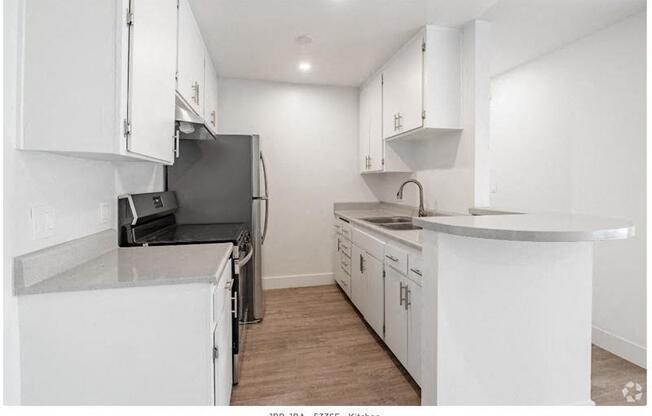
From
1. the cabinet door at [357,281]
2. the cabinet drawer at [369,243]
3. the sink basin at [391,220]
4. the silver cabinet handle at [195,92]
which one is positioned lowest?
the cabinet door at [357,281]

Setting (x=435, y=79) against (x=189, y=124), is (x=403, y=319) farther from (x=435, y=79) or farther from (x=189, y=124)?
(x=189, y=124)

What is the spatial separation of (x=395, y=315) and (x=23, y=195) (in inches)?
74.3

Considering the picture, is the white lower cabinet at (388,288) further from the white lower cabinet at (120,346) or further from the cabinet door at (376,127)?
the white lower cabinet at (120,346)

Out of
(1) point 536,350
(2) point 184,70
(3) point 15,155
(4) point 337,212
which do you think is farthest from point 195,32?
(1) point 536,350

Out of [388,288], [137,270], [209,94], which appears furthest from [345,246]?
[137,270]

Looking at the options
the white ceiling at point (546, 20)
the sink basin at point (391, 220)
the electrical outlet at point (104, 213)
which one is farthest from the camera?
the sink basin at point (391, 220)

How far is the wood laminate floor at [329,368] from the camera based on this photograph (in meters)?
1.76

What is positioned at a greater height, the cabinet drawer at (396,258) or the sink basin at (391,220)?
the sink basin at (391,220)

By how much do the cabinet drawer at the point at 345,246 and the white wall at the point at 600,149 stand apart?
1.63 metres

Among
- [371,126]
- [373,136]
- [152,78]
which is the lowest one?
[152,78]

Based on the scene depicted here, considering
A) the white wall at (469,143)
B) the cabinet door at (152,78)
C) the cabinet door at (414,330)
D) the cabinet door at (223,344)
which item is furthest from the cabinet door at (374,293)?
the cabinet door at (152,78)

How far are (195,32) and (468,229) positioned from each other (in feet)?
7.20

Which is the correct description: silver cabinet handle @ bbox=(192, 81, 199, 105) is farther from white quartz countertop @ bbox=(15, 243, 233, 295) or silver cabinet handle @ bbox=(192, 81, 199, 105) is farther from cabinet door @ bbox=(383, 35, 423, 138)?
cabinet door @ bbox=(383, 35, 423, 138)

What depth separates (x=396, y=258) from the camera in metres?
2.04
